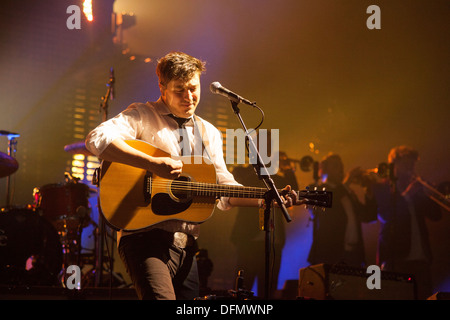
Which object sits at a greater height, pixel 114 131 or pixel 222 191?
pixel 114 131

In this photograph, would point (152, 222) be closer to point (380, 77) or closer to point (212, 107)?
point (212, 107)

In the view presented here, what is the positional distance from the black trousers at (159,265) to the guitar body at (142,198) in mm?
97

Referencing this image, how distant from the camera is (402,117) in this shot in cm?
795

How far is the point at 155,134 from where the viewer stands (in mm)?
2820

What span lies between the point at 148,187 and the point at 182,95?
65 centimetres

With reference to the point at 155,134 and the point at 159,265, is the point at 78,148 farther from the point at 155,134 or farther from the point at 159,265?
the point at 159,265

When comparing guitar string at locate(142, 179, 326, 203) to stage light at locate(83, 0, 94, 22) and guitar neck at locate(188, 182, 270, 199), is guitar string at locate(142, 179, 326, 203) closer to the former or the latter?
guitar neck at locate(188, 182, 270, 199)

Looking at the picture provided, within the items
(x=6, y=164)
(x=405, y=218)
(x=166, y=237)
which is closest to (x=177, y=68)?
(x=166, y=237)

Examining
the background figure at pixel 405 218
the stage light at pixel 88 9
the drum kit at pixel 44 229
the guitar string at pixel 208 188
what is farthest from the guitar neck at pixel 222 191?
the background figure at pixel 405 218

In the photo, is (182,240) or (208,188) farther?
(208,188)

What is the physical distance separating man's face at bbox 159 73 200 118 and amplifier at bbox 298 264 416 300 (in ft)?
9.13
